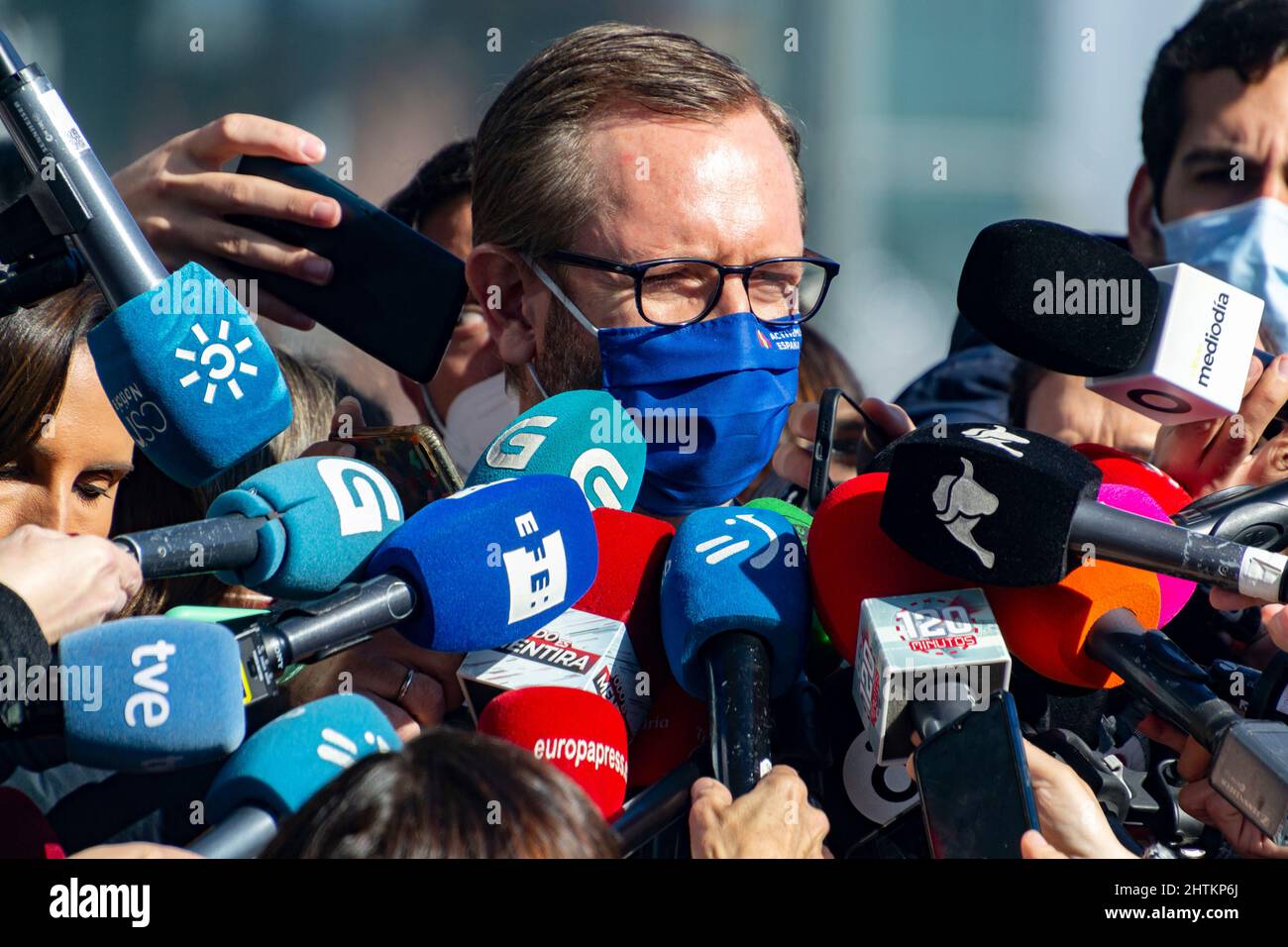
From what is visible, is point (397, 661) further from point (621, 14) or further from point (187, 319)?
point (621, 14)

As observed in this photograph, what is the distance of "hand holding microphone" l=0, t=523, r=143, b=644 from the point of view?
1.29 meters

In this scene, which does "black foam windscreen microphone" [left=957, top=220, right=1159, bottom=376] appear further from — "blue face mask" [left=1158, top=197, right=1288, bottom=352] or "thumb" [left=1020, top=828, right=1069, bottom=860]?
"blue face mask" [left=1158, top=197, right=1288, bottom=352]

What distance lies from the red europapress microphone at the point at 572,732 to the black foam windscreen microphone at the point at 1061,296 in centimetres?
68

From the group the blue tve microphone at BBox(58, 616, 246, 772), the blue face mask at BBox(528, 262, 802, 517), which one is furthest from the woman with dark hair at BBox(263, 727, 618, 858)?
the blue face mask at BBox(528, 262, 802, 517)

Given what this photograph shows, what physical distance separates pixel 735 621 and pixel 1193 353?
69 centimetres

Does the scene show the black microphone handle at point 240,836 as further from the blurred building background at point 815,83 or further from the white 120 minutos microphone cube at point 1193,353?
the blurred building background at point 815,83

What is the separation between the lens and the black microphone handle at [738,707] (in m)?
1.37

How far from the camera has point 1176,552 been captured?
1.37 meters

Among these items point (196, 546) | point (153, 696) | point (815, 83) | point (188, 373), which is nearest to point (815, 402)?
point (188, 373)

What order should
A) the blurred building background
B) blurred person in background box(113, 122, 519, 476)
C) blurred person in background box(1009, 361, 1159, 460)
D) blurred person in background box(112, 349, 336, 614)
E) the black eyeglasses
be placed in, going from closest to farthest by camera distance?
the black eyeglasses < blurred person in background box(113, 122, 519, 476) < blurred person in background box(112, 349, 336, 614) < blurred person in background box(1009, 361, 1159, 460) < the blurred building background

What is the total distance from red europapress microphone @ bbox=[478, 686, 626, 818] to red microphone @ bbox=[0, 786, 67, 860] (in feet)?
1.44

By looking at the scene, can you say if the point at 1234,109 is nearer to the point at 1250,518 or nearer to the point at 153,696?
the point at 1250,518
